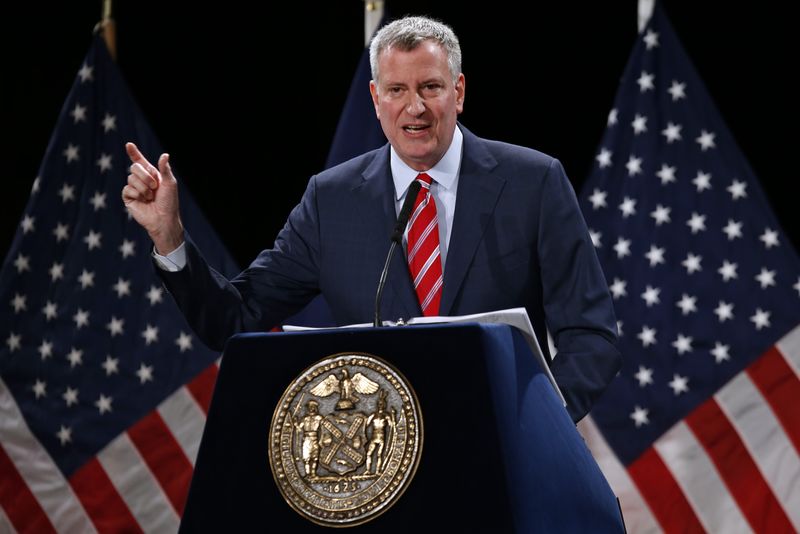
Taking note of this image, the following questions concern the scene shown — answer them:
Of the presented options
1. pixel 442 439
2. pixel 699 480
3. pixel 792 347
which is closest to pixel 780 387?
pixel 792 347

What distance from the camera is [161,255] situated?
1.89 metres

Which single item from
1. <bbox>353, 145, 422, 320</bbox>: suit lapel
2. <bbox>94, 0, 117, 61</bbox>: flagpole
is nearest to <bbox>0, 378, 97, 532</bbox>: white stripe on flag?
<bbox>94, 0, 117, 61</bbox>: flagpole

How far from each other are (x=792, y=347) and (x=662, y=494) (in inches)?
26.7

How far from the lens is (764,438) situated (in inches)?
148

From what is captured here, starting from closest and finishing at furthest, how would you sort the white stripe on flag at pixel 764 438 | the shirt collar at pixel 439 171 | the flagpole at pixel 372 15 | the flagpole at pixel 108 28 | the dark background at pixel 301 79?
the shirt collar at pixel 439 171, the white stripe on flag at pixel 764 438, the dark background at pixel 301 79, the flagpole at pixel 372 15, the flagpole at pixel 108 28

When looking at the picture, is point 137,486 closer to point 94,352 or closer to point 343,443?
point 94,352

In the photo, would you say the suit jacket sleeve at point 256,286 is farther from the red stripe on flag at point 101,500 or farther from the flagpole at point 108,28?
the flagpole at point 108,28

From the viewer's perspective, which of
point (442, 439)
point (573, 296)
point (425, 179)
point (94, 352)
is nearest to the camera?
point (442, 439)

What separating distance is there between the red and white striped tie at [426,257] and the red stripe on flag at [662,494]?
2.17 m

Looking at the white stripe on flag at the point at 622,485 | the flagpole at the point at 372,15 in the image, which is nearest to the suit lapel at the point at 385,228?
the white stripe on flag at the point at 622,485

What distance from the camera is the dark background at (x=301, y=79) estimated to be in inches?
157

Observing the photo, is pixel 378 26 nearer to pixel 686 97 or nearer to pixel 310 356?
pixel 686 97

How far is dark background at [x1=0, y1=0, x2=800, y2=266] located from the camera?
13.1 feet

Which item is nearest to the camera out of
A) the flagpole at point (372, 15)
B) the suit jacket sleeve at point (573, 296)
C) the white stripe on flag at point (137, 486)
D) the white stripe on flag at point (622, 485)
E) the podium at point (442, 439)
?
the podium at point (442, 439)
